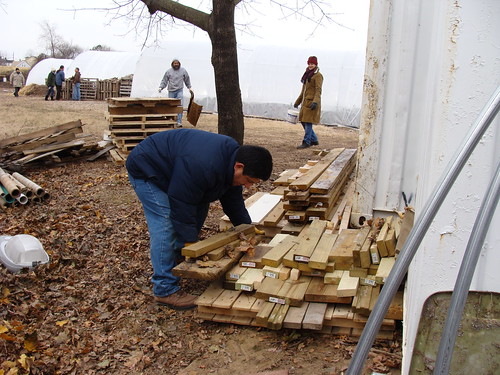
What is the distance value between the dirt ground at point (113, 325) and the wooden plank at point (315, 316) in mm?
206

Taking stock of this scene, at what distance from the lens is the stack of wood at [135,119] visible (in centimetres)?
1002

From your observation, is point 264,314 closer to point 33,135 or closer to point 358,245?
point 358,245

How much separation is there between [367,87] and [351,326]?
2.58 metres

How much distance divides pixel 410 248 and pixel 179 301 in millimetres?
3175

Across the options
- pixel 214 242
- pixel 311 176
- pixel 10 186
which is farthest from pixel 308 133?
pixel 214 242

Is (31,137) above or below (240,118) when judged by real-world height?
below

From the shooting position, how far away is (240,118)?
9391mm

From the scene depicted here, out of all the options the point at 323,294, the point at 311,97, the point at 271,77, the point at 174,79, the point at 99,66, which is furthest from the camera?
the point at 99,66

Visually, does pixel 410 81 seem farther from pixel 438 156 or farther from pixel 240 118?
pixel 240 118

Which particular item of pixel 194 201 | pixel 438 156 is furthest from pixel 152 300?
pixel 438 156

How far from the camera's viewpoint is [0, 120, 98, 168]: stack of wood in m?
9.16

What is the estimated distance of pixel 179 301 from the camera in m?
4.46

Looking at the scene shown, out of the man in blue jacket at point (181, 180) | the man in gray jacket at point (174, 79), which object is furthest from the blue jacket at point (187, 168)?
the man in gray jacket at point (174, 79)

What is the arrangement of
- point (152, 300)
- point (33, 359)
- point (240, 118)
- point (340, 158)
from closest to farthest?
point (33, 359) → point (152, 300) → point (340, 158) → point (240, 118)
